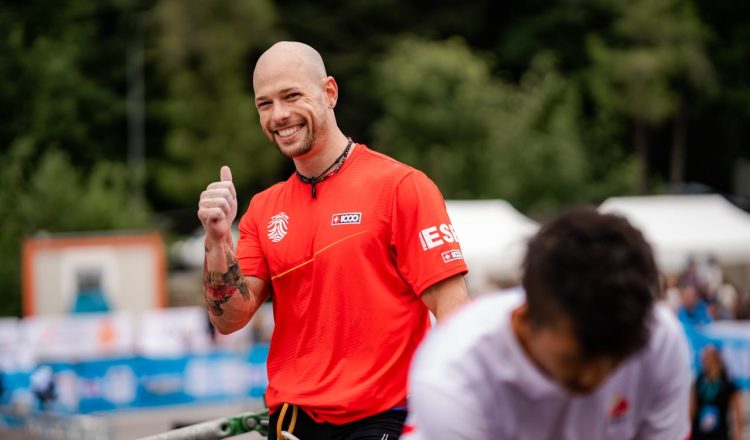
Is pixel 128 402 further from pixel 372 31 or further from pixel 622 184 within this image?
pixel 372 31

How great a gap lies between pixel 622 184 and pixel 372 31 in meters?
16.1

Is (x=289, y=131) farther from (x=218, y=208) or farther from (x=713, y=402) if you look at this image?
(x=713, y=402)

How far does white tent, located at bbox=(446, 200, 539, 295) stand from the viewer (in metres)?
19.6

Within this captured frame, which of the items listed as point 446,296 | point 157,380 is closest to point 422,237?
point 446,296

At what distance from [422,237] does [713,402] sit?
8.85 m

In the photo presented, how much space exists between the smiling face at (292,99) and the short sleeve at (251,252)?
13.2 inches

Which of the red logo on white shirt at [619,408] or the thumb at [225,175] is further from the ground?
the thumb at [225,175]

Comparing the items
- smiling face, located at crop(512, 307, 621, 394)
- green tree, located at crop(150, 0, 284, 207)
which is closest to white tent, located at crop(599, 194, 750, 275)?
smiling face, located at crop(512, 307, 621, 394)

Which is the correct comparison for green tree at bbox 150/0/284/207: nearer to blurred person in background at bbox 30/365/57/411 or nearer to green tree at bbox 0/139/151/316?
green tree at bbox 0/139/151/316

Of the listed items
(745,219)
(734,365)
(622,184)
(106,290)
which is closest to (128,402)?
(106,290)

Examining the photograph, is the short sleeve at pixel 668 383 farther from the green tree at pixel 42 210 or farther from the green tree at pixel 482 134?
the green tree at pixel 482 134

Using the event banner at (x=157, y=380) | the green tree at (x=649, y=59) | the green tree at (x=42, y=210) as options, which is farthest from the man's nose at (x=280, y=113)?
the green tree at (x=649, y=59)

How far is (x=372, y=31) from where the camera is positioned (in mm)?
48969

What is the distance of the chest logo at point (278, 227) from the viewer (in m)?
3.88
